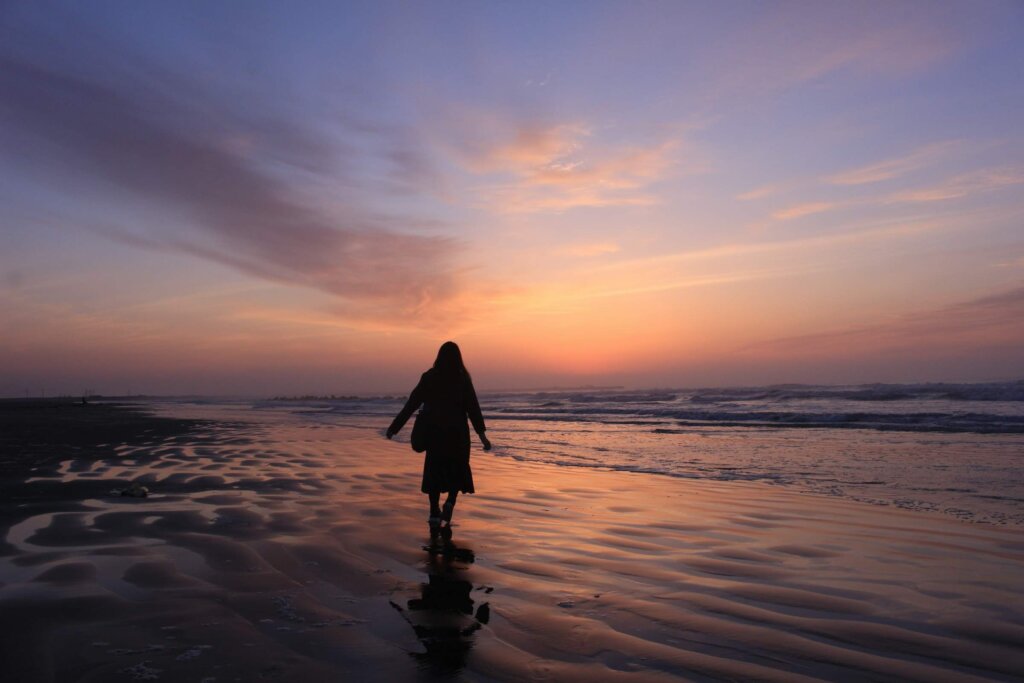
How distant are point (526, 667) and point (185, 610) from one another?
7.66 ft

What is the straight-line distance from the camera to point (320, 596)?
4.45 meters

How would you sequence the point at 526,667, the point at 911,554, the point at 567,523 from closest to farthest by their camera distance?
the point at 526,667
the point at 911,554
the point at 567,523

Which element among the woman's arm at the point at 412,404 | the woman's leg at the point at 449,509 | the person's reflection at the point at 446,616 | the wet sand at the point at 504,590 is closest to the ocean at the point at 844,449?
the wet sand at the point at 504,590

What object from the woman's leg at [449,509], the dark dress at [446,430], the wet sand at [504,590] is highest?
the dark dress at [446,430]

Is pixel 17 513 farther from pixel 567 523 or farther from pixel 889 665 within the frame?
pixel 889 665

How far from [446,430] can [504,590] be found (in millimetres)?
2715

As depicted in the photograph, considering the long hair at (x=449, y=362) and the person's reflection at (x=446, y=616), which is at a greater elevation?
the long hair at (x=449, y=362)

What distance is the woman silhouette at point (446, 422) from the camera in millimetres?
7070

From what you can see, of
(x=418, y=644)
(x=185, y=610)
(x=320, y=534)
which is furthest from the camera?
(x=320, y=534)

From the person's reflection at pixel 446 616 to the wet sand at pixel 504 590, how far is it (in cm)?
2

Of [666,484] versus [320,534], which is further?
[666,484]

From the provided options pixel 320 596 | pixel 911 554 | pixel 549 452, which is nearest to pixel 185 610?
pixel 320 596

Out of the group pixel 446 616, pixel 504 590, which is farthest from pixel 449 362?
pixel 446 616

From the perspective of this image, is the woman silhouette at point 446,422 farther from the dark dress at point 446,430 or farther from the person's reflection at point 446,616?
the person's reflection at point 446,616
